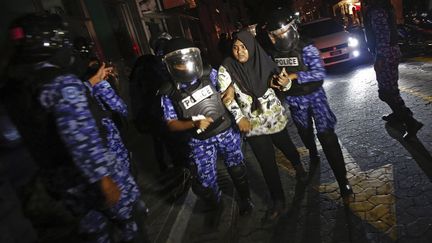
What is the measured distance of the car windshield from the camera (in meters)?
11.7

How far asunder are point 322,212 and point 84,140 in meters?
2.55

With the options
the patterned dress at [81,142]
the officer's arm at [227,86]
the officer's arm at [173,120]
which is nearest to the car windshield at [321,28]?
the officer's arm at [227,86]

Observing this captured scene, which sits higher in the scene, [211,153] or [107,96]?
[107,96]

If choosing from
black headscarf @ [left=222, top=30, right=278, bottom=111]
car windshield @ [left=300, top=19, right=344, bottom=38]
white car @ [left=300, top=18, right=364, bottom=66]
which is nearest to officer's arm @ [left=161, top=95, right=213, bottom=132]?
black headscarf @ [left=222, top=30, right=278, bottom=111]

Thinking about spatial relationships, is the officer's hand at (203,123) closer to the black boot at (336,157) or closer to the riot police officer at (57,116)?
the riot police officer at (57,116)

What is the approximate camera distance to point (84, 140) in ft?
6.92

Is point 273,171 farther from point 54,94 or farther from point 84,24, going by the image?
point 84,24

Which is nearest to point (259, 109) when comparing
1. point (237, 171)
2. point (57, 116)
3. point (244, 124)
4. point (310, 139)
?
point (244, 124)

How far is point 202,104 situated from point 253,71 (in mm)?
645

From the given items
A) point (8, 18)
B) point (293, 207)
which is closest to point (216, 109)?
point (293, 207)

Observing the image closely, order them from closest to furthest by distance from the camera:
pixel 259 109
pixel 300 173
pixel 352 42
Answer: pixel 259 109, pixel 300 173, pixel 352 42

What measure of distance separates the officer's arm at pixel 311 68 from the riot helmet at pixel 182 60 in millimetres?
1125

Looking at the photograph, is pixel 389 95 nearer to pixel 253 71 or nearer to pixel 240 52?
pixel 253 71

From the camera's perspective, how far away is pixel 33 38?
7.04ft
